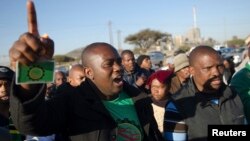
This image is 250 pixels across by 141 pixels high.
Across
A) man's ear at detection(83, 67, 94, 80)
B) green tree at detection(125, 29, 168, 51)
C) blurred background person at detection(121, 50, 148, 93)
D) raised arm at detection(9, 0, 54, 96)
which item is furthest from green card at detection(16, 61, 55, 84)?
green tree at detection(125, 29, 168, 51)

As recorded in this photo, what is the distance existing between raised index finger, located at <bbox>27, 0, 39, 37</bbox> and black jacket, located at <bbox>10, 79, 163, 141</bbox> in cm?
34

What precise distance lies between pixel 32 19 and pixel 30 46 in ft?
0.53

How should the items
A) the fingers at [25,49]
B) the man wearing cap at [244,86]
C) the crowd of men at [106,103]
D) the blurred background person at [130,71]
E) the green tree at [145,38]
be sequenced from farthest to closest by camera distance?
the green tree at [145,38] → the blurred background person at [130,71] → the man wearing cap at [244,86] → the crowd of men at [106,103] → the fingers at [25,49]

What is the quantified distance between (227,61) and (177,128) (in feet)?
20.6

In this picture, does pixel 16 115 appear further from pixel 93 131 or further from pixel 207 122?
pixel 207 122

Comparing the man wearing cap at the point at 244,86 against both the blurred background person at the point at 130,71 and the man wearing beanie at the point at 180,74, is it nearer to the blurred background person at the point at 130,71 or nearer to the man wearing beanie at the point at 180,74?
the man wearing beanie at the point at 180,74

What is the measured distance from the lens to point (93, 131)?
2.35 meters

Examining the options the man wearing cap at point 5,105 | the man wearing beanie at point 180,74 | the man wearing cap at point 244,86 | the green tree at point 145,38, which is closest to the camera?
the man wearing cap at point 5,105

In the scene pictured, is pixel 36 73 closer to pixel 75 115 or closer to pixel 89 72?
pixel 75 115

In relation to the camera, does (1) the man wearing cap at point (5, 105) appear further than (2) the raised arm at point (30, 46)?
Yes

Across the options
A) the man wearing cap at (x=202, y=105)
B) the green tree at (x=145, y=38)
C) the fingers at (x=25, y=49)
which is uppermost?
the green tree at (x=145, y=38)

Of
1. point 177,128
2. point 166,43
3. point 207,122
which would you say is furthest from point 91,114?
point 166,43

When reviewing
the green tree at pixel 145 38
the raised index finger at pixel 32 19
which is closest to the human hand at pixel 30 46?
the raised index finger at pixel 32 19

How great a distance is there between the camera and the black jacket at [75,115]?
6.15ft
